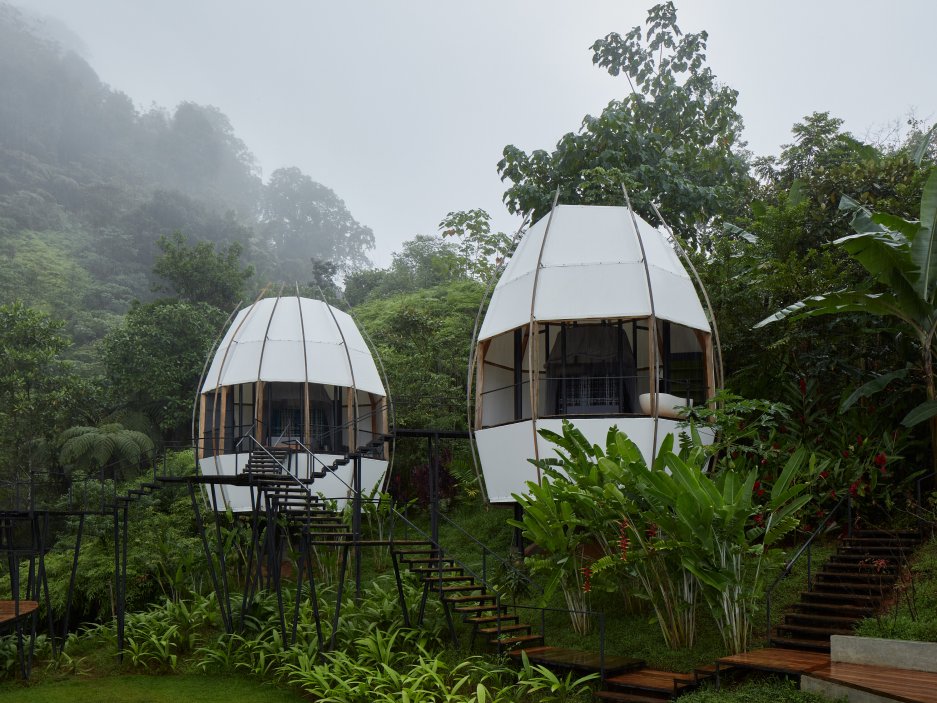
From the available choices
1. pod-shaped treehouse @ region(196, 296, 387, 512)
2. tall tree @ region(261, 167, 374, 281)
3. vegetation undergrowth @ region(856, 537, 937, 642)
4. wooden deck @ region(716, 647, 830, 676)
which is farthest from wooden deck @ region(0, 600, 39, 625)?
tall tree @ region(261, 167, 374, 281)

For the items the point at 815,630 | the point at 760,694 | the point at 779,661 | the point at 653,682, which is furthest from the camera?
the point at 815,630

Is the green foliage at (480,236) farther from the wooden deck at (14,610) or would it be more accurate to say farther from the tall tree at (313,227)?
the tall tree at (313,227)

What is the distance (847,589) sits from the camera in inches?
475

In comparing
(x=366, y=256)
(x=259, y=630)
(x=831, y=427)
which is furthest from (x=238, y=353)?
(x=366, y=256)

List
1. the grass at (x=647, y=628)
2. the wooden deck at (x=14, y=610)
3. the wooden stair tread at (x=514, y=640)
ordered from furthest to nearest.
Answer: the wooden deck at (x=14, y=610) → the wooden stair tread at (x=514, y=640) → the grass at (x=647, y=628)

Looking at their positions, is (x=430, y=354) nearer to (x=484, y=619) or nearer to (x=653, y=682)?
(x=484, y=619)

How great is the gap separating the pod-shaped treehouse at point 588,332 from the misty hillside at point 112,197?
24.9m

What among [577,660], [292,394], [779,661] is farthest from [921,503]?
[292,394]

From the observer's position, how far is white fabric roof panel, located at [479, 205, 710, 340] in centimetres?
1470

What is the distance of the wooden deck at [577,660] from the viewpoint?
10.9 m

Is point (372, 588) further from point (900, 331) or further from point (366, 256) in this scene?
point (366, 256)

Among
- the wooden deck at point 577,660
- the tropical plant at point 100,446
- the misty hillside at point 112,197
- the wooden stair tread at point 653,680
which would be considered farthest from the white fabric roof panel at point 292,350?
the misty hillside at point 112,197

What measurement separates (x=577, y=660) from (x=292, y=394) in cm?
1094

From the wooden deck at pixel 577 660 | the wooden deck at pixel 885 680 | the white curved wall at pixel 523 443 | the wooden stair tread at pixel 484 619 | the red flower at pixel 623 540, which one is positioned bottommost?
the wooden deck at pixel 577 660
